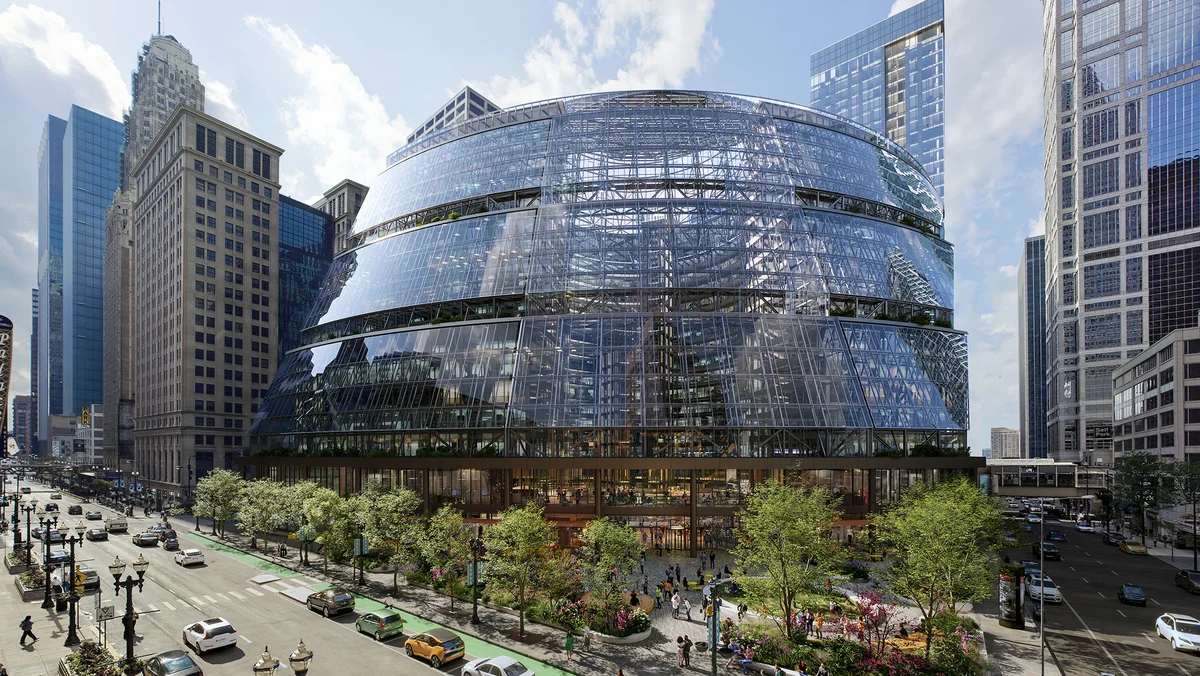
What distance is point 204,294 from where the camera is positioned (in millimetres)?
117125

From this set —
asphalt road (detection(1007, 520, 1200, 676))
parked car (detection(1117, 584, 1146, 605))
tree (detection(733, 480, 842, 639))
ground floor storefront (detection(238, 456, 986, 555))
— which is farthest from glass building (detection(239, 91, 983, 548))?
tree (detection(733, 480, 842, 639))

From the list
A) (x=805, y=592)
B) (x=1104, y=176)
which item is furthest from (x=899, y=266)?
(x=1104, y=176)

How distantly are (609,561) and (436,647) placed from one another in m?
10.5

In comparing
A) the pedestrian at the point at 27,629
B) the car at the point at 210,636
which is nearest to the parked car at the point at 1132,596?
the car at the point at 210,636

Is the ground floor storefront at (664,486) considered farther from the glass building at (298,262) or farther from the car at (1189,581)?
the glass building at (298,262)

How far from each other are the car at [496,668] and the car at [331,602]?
1476cm

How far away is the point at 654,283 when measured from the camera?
69.6 metres

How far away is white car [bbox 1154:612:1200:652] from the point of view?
118ft

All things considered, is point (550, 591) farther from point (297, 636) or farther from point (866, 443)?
point (866, 443)

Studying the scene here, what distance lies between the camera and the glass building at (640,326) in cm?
6203

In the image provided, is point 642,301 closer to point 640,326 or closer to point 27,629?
point 640,326

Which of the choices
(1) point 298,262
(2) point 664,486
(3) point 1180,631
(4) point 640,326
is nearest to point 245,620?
(2) point 664,486

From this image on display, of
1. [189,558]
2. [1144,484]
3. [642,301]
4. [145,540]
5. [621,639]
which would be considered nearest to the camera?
[621,639]

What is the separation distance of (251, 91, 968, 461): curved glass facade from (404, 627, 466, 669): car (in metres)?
29.1
